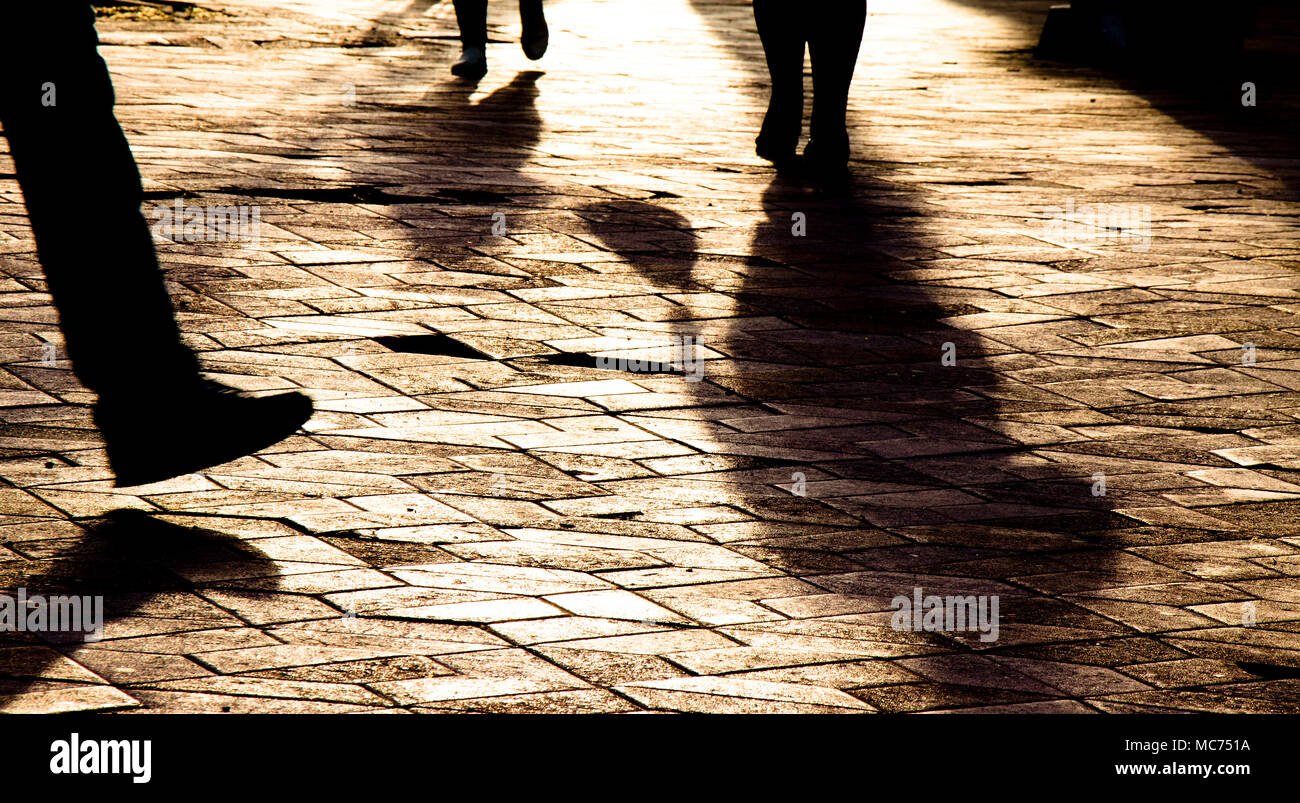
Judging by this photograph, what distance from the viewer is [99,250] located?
375cm

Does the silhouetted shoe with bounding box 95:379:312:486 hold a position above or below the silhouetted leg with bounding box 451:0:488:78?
below

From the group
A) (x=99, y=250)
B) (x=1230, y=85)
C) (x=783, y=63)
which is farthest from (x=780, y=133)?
(x=1230, y=85)

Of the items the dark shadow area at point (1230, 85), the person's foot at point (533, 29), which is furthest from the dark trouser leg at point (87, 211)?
the person's foot at point (533, 29)

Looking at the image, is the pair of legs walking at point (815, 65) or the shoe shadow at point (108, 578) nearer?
the shoe shadow at point (108, 578)

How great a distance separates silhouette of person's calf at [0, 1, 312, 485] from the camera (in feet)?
11.9

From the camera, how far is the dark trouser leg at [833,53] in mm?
6641

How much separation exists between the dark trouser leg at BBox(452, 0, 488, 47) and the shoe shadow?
6.80 metres

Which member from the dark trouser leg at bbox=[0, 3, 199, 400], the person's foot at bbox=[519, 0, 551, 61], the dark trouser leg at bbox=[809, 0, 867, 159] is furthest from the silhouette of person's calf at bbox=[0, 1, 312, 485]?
the person's foot at bbox=[519, 0, 551, 61]

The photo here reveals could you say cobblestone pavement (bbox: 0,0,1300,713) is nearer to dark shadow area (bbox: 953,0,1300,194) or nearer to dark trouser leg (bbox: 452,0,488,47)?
dark shadow area (bbox: 953,0,1300,194)

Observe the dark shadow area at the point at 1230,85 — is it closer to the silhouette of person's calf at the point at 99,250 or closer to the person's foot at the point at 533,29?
the person's foot at the point at 533,29

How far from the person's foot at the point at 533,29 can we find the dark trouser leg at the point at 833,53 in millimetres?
3381

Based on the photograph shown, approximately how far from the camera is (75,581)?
2.95 m

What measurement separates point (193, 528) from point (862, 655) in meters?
1.40
